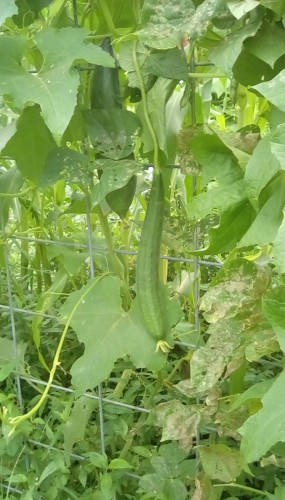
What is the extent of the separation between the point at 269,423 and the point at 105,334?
37 centimetres

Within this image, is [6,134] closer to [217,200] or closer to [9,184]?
[9,184]

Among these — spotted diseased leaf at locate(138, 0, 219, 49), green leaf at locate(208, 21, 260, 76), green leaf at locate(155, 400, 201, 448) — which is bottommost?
green leaf at locate(155, 400, 201, 448)

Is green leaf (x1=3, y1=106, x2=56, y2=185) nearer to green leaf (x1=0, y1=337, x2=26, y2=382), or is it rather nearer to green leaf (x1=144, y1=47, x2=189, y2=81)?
green leaf (x1=144, y1=47, x2=189, y2=81)

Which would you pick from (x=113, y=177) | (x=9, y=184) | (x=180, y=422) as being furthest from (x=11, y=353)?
(x=113, y=177)

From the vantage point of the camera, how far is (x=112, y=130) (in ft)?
3.24

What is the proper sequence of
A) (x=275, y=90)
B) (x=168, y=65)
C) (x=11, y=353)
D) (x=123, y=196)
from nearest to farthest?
(x=275, y=90), (x=168, y=65), (x=123, y=196), (x=11, y=353)

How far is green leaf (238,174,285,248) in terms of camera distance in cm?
78

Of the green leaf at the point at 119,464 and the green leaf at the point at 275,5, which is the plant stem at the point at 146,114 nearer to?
the green leaf at the point at 275,5

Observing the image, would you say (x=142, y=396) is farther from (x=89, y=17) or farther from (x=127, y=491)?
(x=89, y=17)

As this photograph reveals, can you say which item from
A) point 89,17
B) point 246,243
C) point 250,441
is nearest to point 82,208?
point 89,17

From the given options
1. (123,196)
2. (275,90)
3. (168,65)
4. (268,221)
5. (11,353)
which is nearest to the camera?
(275,90)

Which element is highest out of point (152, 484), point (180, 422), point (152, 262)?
point (152, 262)

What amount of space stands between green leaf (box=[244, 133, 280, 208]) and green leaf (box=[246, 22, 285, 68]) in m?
0.10

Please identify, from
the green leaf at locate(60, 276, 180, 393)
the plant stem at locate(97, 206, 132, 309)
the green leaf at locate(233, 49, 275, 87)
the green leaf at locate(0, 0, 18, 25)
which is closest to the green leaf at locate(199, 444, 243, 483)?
the green leaf at locate(60, 276, 180, 393)
